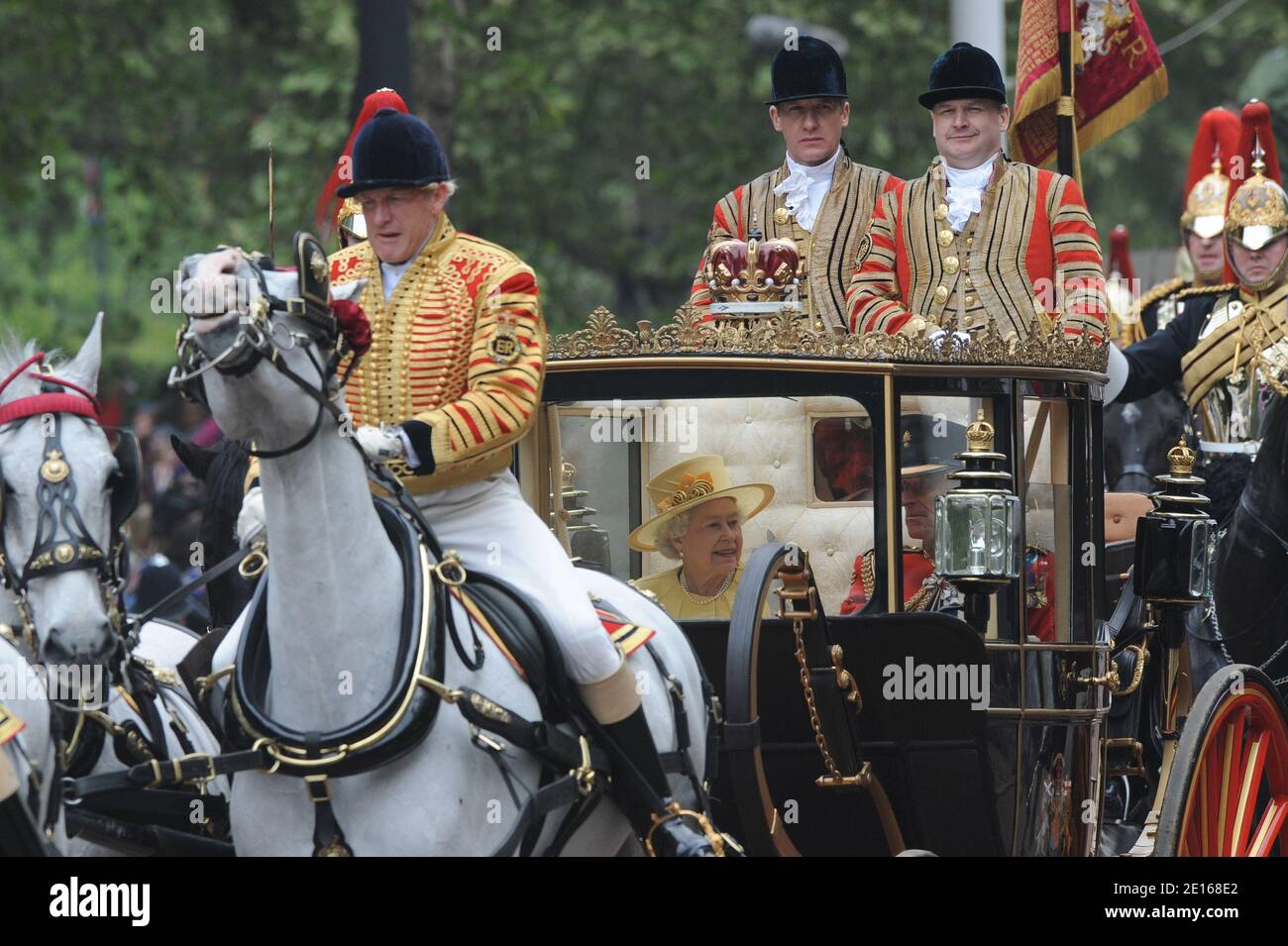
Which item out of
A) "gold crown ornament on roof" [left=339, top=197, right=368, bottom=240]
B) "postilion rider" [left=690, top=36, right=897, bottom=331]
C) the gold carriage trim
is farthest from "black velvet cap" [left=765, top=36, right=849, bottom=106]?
"gold crown ornament on roof" [left=339, top=197, right=368, bottom=240]

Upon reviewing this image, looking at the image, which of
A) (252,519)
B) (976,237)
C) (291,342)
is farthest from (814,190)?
(291,342)

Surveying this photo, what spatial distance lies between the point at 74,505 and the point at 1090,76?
5.28m

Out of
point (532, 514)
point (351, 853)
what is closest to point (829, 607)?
point (532, 514)

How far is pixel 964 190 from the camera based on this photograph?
25.7 feet

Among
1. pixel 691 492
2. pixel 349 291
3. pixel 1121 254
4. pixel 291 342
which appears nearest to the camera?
pixel 291 342

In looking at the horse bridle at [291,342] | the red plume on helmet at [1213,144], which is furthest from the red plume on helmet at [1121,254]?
the horse bridle at [291,342]

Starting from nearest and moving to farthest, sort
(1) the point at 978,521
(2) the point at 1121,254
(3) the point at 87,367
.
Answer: (3) the point at 87,367 < (1) the point at 978,521 < (2) the point at 1121,254

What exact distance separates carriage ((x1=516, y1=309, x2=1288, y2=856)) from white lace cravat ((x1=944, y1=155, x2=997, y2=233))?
0.71 meters

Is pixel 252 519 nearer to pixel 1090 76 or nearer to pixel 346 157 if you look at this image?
pixel 346 157

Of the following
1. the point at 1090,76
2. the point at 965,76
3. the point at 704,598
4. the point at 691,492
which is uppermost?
the point at 1090,76

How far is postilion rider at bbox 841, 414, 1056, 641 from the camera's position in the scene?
735 cm

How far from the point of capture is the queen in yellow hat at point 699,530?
7.22 metres
